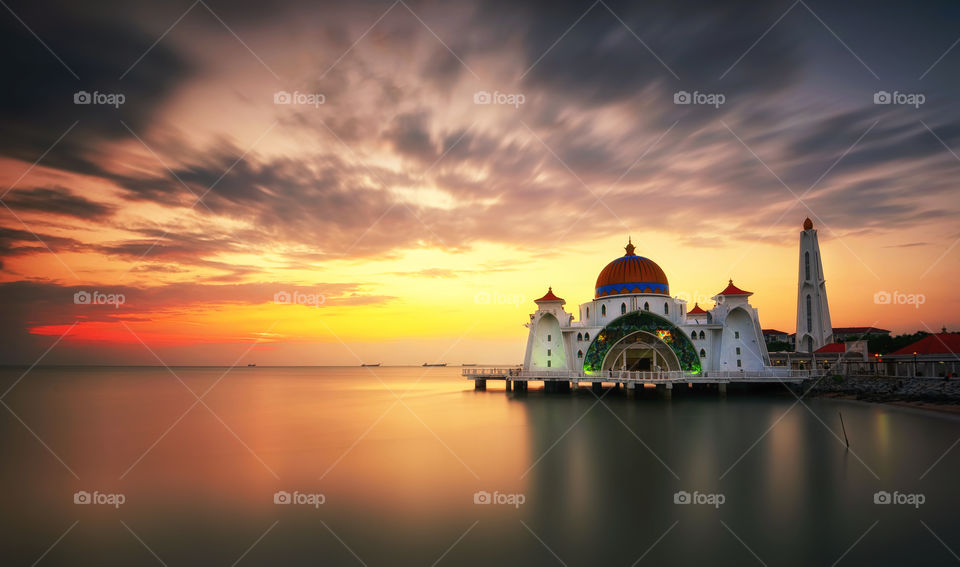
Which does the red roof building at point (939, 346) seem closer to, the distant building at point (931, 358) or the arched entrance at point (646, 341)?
the distant building at point (931, 358)

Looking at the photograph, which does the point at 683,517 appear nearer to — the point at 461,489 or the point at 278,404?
the point at 461,489

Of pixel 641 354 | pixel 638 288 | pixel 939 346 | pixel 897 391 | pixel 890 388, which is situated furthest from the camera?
pixel 641 354

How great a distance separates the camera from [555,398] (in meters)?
39.8

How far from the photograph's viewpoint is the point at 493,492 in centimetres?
1410

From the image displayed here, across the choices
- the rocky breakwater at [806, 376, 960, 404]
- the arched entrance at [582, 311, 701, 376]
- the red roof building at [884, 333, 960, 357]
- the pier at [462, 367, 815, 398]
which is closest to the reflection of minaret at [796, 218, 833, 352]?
the rocky breakwater at [806, 376, 960, 404]

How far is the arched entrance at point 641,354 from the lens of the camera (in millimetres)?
39469

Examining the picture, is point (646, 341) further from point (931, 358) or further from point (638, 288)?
point (931, 358)

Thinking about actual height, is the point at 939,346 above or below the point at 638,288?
below

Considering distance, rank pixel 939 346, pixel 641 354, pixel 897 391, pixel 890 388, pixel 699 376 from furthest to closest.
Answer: pixel 641 354 → pixel 939 346 → pixel 699 376 → pixel 890 388 → pixel 897 391

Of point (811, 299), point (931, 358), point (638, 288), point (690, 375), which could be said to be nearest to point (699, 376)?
point (690, 375)

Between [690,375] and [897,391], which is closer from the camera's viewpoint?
[897,391]

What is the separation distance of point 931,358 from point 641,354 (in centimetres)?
2117

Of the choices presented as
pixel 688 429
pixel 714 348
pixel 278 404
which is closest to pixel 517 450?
pixel 688 429

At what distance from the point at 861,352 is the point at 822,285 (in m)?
9.23
